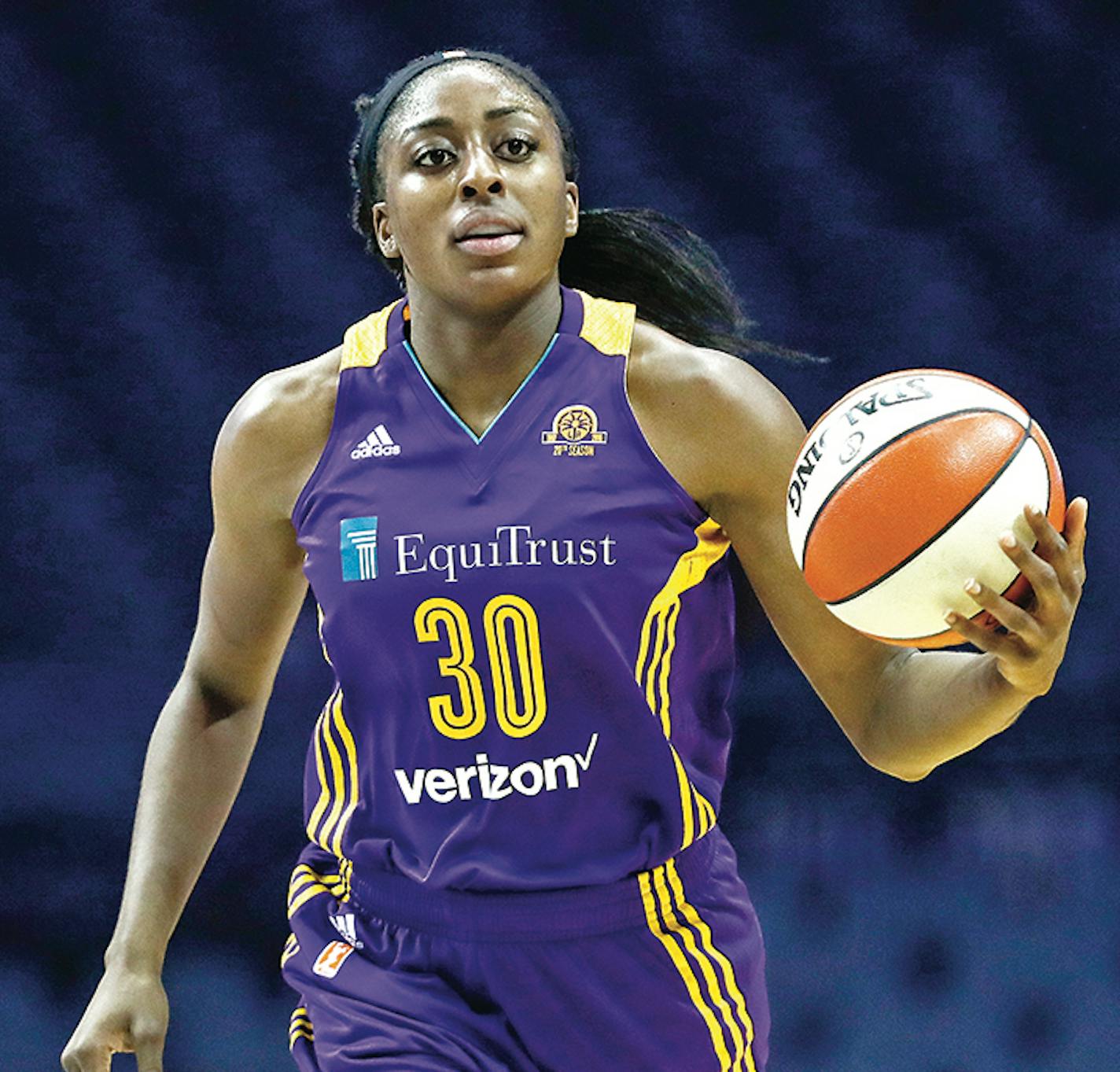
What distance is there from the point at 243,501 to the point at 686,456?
1.92 ft

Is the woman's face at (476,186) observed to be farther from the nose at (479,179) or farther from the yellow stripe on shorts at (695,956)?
the yellow stripe on shorts at (695,956)

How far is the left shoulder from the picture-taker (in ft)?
7.27

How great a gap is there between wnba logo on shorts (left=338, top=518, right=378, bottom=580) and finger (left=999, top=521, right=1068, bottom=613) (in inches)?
29.2

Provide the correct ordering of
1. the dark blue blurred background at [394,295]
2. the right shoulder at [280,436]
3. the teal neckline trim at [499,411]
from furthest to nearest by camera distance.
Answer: the dark blue blurred background at [394,295], the right shoulder at [280,436], the teal neckline trim at [499,411]

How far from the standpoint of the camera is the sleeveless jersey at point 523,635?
2172 millimetres

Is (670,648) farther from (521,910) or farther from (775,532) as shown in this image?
(521,910)

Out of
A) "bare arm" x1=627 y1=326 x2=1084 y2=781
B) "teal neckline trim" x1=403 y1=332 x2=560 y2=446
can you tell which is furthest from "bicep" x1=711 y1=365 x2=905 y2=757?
"teal neckline trim" x1=403 y1=332 x2=560 y2=446

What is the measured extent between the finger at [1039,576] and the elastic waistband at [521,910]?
2.05ft

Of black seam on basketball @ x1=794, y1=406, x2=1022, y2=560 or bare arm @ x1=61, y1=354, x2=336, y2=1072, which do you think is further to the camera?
bare arm @ x1=61, y1=354, x2=336, y2=1072

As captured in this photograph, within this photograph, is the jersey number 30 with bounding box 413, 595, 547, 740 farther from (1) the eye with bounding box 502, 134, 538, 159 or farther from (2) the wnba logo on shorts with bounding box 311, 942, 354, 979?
(1) the eye with bounding box 502, 134, 538, 159

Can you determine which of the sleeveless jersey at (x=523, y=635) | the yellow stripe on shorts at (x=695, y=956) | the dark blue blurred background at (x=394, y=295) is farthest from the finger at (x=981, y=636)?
the dark blue blurred background at (x=394, y=295)

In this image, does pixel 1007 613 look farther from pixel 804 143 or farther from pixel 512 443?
pixel 804 143

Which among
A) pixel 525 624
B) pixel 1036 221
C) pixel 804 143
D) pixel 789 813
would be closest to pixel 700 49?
pixel 804 143

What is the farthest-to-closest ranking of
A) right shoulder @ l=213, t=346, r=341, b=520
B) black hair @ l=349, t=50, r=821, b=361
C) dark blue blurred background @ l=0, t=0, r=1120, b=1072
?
1. dark blue blurred background @ l=0, t=0, r=1120, b=1072
2. black hair @ l=349, t=50, r=821, b=361
3. right shoulder @ l=213, t=346, r=341, b=520
